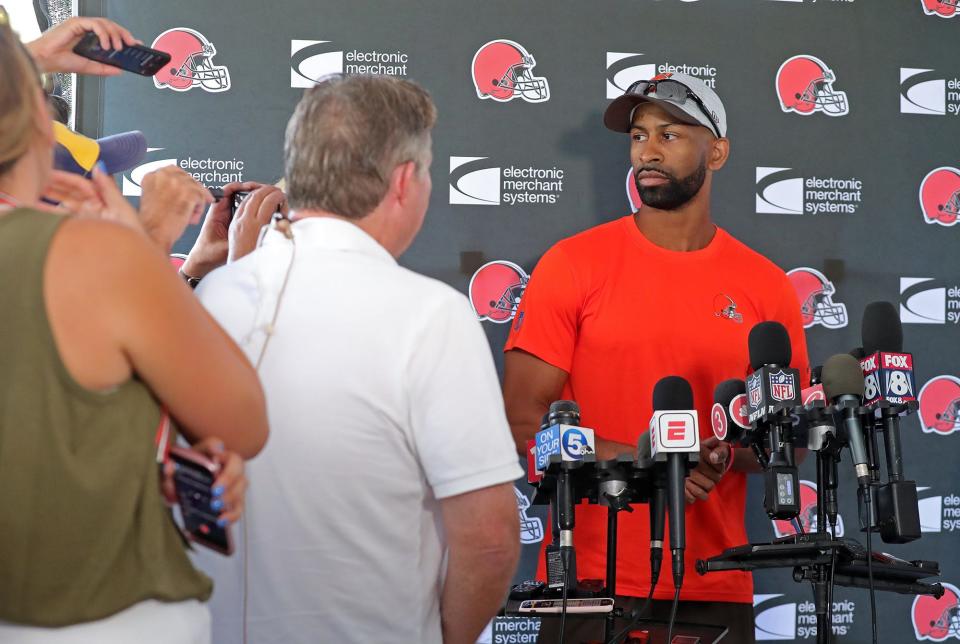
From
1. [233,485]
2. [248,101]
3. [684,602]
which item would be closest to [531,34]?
[248,101]

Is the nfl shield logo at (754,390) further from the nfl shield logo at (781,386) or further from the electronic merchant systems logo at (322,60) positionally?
the electronic merchant systems logo at (322,60)

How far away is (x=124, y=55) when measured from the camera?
242 cm

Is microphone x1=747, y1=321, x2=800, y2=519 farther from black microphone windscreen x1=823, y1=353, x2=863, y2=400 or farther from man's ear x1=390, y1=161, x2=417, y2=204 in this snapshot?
man's ear x1=390, y1=161, x2=417, y2=204

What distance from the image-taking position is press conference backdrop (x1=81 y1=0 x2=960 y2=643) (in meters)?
3.35

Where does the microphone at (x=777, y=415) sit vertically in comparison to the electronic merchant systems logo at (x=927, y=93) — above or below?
below

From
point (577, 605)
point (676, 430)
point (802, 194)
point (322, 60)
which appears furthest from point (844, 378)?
point (322, 60)

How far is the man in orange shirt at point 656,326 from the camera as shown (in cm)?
269

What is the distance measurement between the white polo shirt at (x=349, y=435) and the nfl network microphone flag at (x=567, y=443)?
0.50 metres

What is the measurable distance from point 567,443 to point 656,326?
884 millimetres

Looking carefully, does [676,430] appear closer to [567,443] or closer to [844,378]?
[567,443]

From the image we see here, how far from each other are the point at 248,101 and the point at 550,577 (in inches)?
75.4

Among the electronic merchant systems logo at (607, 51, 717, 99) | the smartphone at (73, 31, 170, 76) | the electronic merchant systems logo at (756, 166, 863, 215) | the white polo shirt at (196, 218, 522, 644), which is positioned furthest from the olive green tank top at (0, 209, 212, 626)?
the electronic merchant systems logo at (756, 166, 863, 215)

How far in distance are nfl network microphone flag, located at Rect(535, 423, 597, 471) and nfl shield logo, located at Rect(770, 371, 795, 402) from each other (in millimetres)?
377

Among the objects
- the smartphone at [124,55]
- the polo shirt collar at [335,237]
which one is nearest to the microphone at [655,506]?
the polo shirt collar at [335,237]
